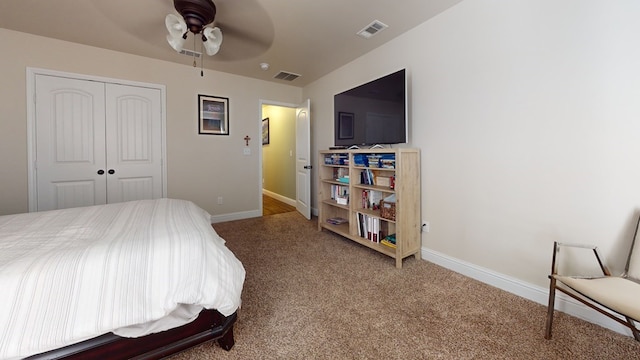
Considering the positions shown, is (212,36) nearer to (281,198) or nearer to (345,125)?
(345,125)

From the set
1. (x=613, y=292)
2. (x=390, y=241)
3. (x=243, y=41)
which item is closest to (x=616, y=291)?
(x=613, y=292)

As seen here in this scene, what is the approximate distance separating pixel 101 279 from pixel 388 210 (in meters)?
2.19

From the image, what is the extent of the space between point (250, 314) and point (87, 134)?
321cm

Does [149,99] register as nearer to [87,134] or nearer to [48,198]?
[87,134]

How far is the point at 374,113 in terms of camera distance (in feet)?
8.97

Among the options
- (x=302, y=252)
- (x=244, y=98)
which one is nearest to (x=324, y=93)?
(x=244, y=98)

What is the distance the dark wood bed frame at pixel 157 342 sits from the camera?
101 centimetres

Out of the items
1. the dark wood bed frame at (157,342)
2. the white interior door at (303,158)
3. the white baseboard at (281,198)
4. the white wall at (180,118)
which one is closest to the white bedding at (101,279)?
the dark wood bed frame at (157,342)

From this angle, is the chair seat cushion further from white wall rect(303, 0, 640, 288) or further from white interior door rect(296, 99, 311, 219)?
white interior door rect(296, 99, 311, 219)

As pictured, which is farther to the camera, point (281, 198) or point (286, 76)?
point (281, 198)

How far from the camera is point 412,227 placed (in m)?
2.45

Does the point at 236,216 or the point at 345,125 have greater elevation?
the point at 345,125

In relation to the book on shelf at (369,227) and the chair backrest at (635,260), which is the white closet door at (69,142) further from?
the chair backrest at (635,260)

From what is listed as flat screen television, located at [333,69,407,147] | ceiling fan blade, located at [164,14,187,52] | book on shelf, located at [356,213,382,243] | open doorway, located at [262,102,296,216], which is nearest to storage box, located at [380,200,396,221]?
book on shelf, located at [356,213,382,243]
